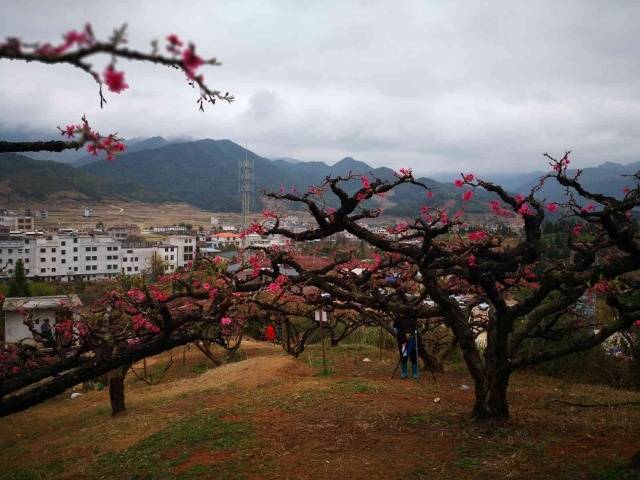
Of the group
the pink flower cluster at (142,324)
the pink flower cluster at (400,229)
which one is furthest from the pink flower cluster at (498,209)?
the pink flower cluster at (142,324)

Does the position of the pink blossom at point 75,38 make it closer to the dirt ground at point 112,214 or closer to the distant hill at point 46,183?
the dirt ground at point 112,214

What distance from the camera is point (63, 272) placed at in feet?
237

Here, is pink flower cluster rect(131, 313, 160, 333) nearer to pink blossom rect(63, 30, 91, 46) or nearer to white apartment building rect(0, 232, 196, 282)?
pink blossom rect(63, 30, 91, 46)

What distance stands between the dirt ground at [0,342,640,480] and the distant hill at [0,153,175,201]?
151950 millimetres

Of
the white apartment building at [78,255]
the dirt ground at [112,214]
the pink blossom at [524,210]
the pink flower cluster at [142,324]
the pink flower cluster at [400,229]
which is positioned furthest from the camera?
the dirt ground at [112,214]

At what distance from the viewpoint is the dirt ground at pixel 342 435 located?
602 centimetres

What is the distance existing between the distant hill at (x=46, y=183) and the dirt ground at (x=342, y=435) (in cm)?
15195

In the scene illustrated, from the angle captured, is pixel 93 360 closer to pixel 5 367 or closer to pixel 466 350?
pixel 5 367

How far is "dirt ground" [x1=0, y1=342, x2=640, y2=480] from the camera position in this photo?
602 centimetres

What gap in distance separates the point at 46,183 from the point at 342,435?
174678 mm

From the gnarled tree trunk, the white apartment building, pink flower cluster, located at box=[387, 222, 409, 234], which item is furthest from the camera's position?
the white apartment building

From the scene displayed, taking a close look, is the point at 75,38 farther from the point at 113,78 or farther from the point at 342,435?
the point at 342,435

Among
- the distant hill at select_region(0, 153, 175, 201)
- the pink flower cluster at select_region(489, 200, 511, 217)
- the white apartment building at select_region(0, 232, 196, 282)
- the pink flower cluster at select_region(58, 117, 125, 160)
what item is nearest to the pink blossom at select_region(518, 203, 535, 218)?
the pink flower cluster at select_region(489, 200, 511, 217)

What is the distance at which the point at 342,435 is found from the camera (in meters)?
7.25
